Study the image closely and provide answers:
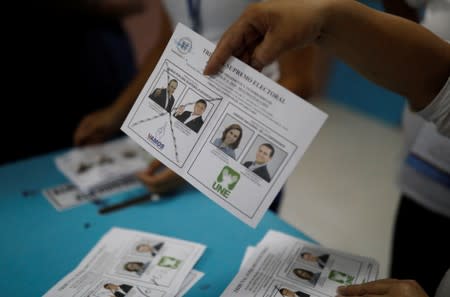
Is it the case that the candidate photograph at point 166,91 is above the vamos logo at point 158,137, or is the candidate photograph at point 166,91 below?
above

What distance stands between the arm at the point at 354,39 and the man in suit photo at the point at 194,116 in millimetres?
55

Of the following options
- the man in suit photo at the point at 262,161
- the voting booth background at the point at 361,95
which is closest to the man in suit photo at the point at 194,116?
the man in suit photo at the point at 262,161

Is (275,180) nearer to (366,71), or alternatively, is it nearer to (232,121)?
(232,121)

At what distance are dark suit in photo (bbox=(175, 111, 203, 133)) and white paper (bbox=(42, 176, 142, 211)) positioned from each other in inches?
17.9

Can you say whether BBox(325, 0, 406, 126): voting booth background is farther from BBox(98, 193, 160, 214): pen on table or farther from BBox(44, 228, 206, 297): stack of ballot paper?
BBox(44, 228, 206, 297): stack of ballot paper

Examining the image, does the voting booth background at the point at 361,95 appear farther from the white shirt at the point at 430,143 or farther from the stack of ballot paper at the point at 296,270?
the stack of ballot paper at the point at 296,270

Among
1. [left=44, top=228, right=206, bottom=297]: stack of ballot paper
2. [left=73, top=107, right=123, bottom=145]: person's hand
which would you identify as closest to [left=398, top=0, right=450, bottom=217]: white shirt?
[left=44, top=228, right=206, bottom=297]: stack of ballot paper

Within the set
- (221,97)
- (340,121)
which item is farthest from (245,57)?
(340,121)

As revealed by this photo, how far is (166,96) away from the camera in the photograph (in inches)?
28.7

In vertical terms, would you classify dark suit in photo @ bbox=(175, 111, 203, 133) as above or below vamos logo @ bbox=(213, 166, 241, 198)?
above

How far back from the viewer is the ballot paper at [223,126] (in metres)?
0.66

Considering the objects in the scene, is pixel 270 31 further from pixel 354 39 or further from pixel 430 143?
pixel 430 143

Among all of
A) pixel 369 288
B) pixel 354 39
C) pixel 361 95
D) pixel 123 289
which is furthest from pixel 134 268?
pixel 361 95

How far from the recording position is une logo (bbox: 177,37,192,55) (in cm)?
71
